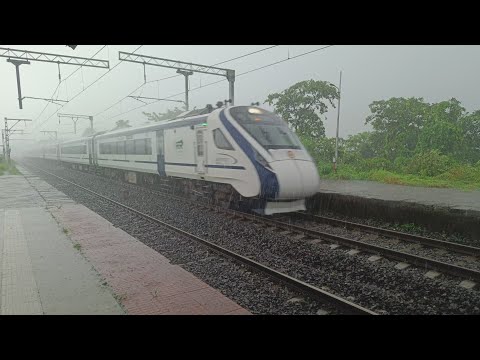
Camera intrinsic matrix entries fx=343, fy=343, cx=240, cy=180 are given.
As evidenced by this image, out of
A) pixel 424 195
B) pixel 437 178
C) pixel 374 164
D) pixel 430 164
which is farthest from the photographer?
pixel 374 164

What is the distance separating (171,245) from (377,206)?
242 inches

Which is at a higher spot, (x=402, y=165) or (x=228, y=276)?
(x=402, y=165)

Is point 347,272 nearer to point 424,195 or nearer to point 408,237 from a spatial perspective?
point 408,237

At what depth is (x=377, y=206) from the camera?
10.1 meters

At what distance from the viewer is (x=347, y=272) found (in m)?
5.91

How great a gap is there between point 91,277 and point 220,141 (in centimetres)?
583

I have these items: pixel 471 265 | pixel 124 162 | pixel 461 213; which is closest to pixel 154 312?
pixel 471 265

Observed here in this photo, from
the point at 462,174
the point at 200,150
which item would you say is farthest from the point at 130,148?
the point at 462,174

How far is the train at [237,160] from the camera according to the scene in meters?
8.95

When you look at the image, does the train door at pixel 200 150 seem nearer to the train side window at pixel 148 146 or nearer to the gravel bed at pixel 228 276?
the gravel bed at pixel 228 276

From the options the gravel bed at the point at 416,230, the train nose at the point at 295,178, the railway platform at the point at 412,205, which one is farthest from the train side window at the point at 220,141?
the gravel bed at the point at 416,230

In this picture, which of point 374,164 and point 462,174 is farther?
point 374,164

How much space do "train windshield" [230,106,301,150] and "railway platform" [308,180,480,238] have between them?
273 centimetres

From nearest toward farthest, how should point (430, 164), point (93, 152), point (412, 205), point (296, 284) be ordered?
point (296, 284) → point (412, 205) → point (430, 164) → point (93, 152)
